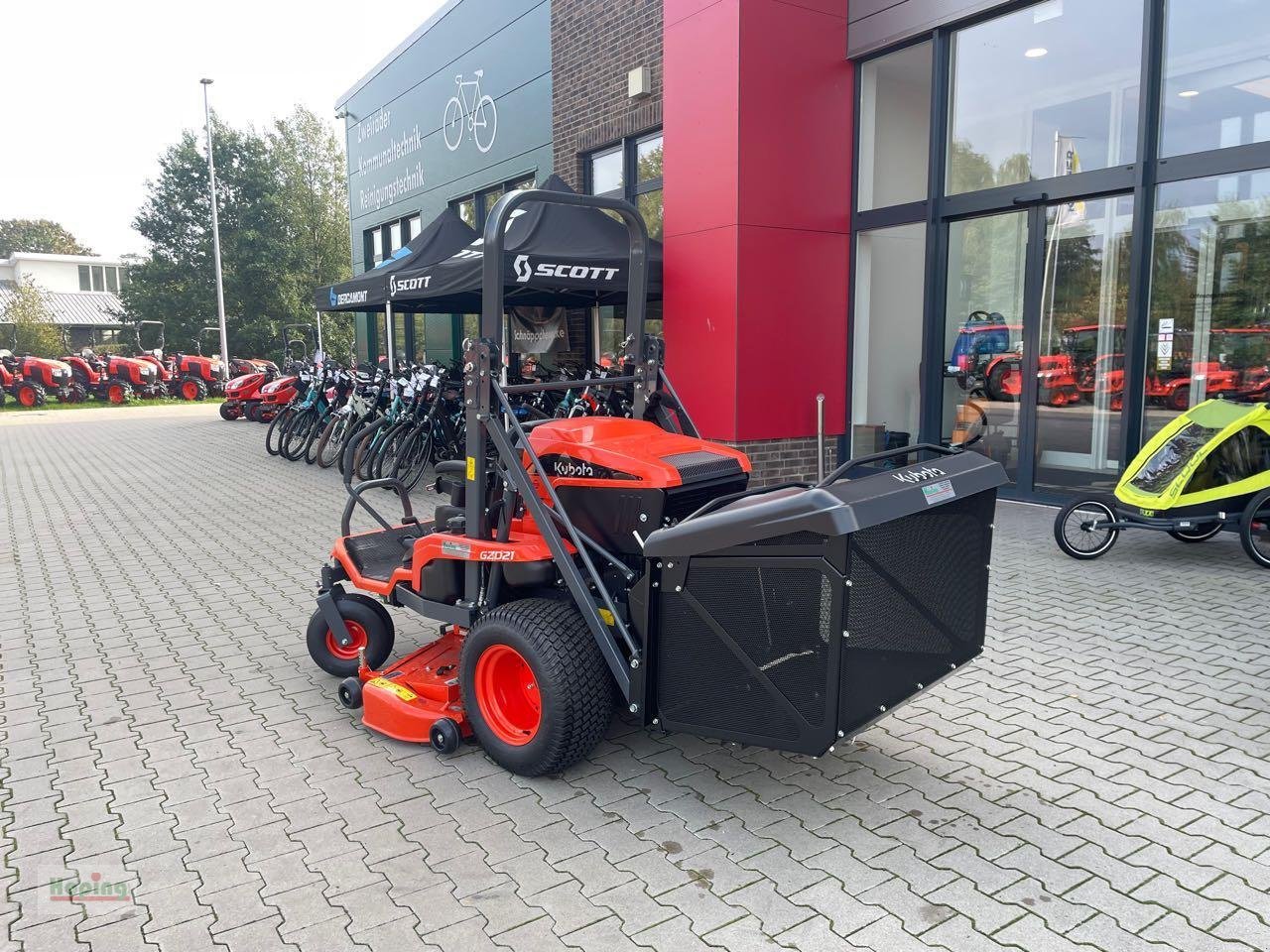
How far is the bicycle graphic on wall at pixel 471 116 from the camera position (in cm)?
1396

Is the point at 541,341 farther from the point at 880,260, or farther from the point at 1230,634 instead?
the point at 1230,634

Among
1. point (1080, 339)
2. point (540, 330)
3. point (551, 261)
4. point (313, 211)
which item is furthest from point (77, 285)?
point (1080, 339)

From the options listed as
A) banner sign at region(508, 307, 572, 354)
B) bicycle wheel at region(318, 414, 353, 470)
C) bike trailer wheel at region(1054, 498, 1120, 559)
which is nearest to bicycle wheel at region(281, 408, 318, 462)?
bicycle wheel at region(318, 414, 353, 470)

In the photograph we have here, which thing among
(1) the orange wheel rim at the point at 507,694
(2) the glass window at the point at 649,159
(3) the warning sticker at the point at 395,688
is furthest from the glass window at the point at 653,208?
(1) the orange wheel rim at the point at 507,694

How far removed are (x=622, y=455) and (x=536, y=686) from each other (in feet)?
2.97

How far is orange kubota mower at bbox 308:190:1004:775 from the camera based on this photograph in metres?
2.76

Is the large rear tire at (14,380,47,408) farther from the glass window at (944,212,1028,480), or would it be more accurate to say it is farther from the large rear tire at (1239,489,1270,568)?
the large rear tire at (1239,489,1270,568)

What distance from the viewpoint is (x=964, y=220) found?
862 centimetres

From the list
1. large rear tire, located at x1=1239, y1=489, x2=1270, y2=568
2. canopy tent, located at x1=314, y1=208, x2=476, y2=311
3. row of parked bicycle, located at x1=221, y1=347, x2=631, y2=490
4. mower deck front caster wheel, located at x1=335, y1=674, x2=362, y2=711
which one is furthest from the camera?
canopy tent, located at x1=314, y1=208, x2=476, y2=311

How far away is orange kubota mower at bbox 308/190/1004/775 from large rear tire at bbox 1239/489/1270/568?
3.65m

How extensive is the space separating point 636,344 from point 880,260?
5746 millimetres

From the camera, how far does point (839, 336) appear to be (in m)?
9.34

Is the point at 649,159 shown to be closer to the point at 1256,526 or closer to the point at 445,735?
the point at 1256,526

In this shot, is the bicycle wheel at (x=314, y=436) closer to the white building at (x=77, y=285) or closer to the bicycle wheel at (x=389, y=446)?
the bicycle wheel at (x=389, y=446)
